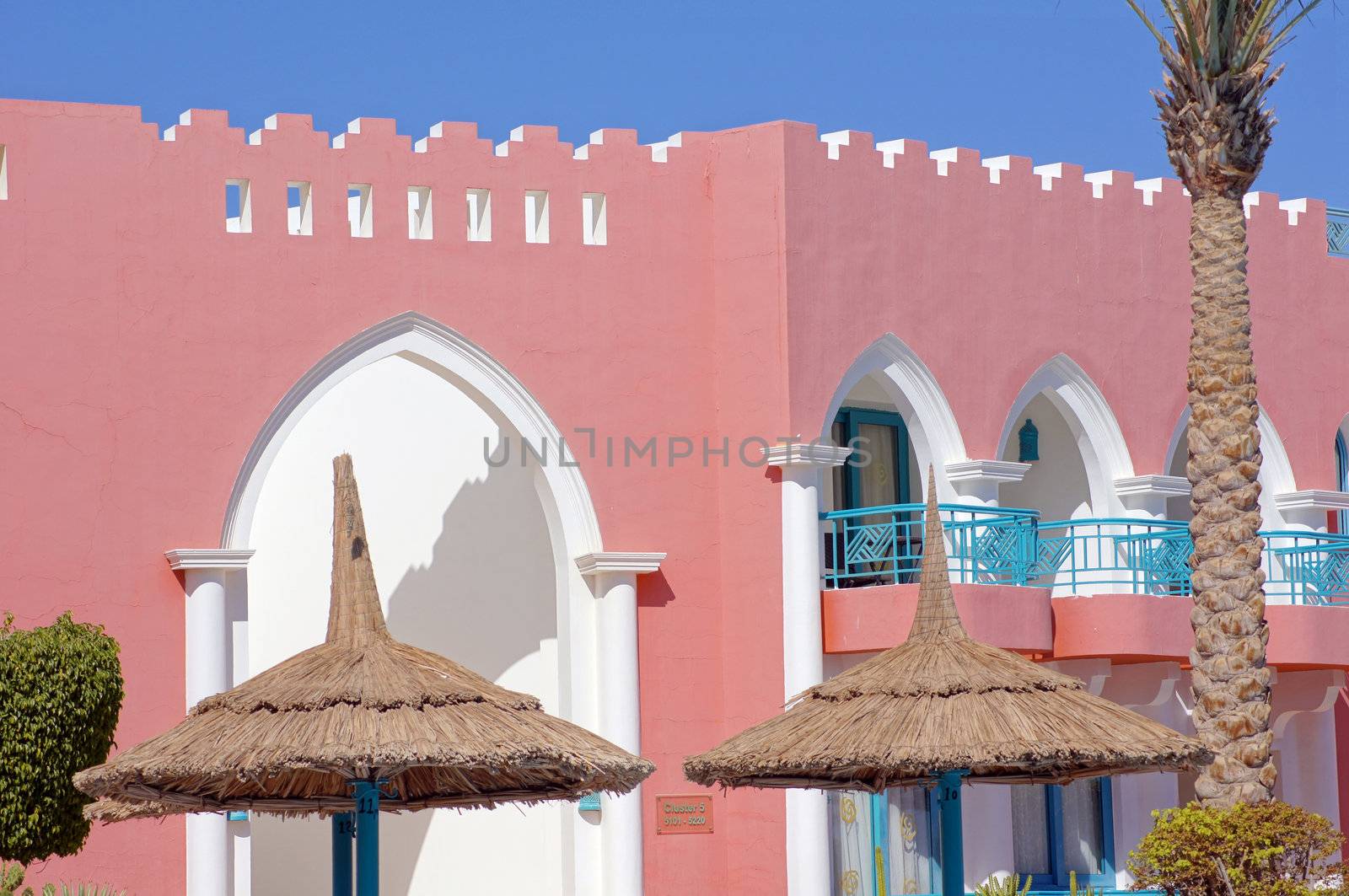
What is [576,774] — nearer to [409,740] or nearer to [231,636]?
[409,740]

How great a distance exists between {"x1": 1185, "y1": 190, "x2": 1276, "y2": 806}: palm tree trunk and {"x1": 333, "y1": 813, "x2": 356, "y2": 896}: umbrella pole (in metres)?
6.41

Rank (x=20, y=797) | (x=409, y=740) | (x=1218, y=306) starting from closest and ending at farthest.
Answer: (x=409, y=740), (x=20, y=797), (x=1218, y=306)

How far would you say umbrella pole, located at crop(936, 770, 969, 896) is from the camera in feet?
41.9

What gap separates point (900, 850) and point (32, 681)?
764 centimetres

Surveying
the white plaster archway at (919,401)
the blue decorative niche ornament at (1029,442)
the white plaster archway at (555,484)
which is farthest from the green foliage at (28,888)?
the blue decorative niche ornament at (1029,442)

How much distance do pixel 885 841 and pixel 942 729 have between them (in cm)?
595

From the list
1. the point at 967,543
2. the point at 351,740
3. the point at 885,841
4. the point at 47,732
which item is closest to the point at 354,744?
the point at 351,740

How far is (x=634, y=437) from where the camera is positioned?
17.7 m

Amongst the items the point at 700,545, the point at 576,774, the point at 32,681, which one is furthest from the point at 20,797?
the point at 700,545

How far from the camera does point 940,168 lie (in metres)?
18.8

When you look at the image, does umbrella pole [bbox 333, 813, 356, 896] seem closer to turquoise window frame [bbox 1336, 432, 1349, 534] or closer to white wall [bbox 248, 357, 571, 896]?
white wall [bbox 248, 357, 571, 896]

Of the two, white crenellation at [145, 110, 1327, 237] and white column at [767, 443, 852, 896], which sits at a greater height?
white crenellation at [145, 110, 1327, 237]

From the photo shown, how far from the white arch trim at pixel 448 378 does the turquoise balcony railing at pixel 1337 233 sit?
28.5ft

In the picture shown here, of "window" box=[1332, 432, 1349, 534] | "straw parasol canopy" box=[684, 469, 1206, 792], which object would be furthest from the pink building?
"straw parasol canopy" box=[684, 469, 1206, 792]
